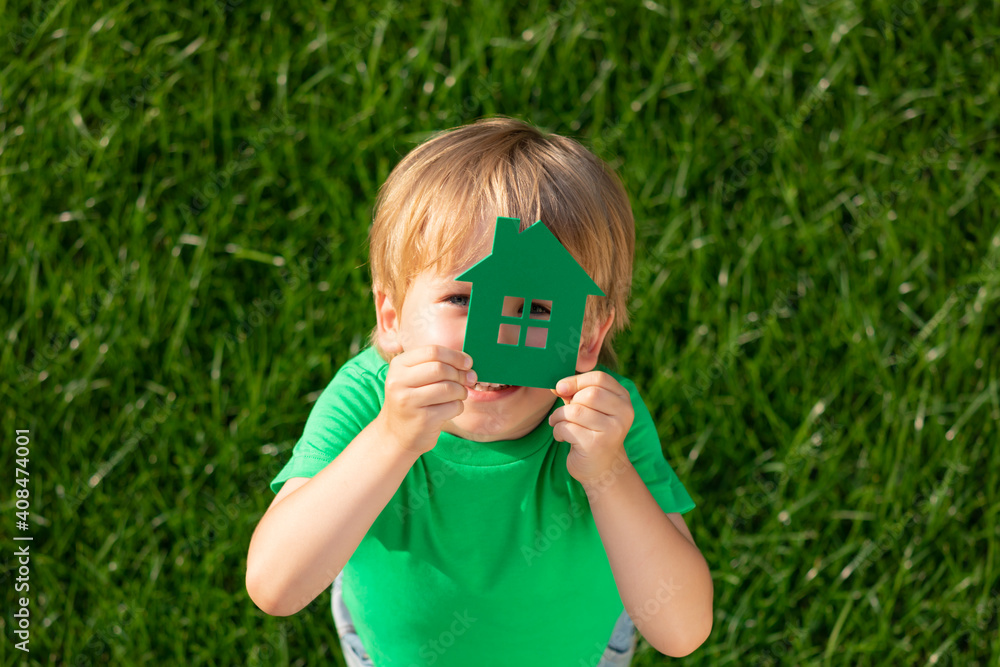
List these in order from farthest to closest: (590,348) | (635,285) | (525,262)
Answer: (635,285) → (590,348) → (525,262)

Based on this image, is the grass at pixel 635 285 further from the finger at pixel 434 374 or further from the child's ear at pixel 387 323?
the finger at pixel 434 374

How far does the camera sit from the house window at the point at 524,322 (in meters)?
1.11

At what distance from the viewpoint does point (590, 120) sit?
2.41 metres

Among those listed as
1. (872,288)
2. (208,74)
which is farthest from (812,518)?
(208,74)

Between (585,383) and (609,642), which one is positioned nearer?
(585,383)

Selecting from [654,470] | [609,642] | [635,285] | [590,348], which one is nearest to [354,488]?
[590,348]

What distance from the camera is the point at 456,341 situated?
4.08ft

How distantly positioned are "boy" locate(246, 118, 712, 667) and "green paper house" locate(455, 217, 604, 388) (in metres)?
0.03

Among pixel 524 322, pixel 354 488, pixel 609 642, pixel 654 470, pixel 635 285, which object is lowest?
pixel 609 642

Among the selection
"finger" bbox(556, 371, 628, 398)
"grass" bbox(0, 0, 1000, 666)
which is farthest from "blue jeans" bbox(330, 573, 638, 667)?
"finger" bbox(556, 371, 628, 398)

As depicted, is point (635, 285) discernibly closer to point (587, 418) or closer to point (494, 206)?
point (494, 206)

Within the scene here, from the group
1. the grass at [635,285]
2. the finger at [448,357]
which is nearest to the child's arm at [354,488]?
the finger at [448,357]

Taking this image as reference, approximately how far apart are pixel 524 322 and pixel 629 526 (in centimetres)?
35

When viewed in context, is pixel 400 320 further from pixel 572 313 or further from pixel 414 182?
pixel 572 313
